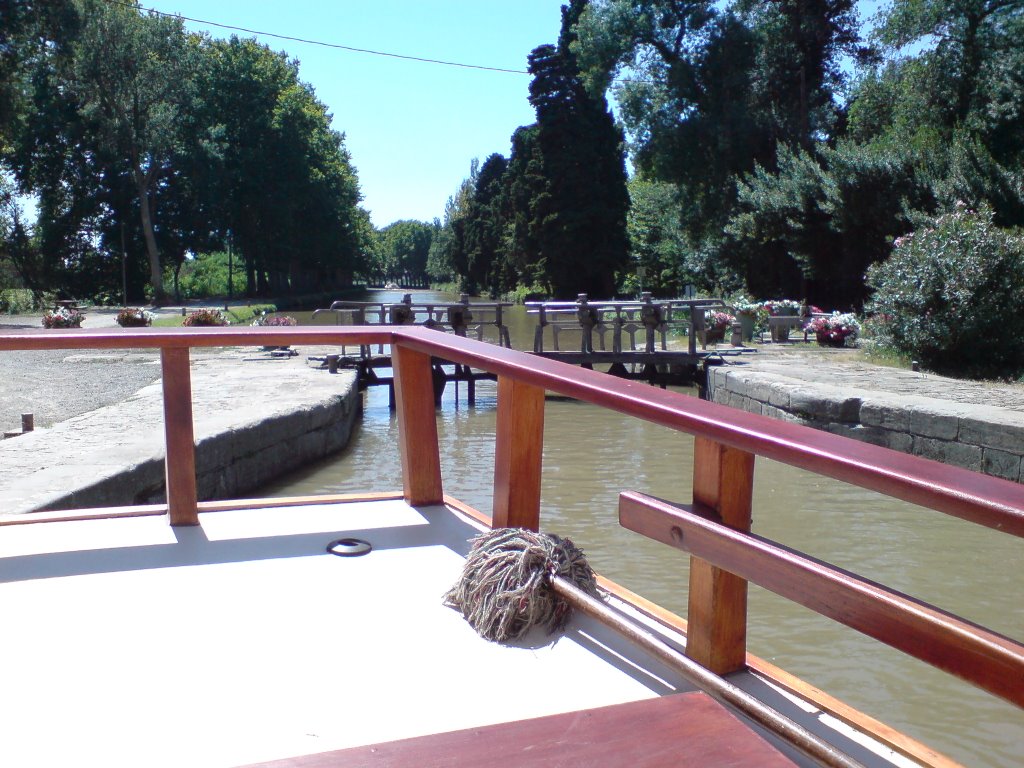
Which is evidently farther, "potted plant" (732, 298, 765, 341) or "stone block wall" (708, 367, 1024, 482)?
"potted plant" (732, 298, 765, 341)

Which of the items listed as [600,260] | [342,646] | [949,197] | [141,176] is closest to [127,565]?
[342,646]

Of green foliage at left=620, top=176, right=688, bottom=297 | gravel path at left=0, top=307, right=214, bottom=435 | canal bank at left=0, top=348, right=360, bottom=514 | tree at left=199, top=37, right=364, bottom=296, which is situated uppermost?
tree at left=199, top=37, right=364, bottom=296

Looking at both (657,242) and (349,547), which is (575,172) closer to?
(657,242)

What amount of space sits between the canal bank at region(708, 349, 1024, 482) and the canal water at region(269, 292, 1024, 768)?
107cm

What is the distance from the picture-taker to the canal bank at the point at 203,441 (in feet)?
18.4

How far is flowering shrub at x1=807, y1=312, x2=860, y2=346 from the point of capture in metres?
18.2

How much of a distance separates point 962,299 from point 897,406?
402 centimetres

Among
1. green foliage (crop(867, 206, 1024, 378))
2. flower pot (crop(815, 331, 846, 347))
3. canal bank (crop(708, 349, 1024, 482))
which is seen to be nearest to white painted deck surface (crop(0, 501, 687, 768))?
canal bank (crop(708, 349, 1024, 482))

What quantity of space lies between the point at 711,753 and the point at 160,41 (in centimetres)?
4252

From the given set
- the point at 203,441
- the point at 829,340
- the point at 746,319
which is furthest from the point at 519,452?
the point at 746,319

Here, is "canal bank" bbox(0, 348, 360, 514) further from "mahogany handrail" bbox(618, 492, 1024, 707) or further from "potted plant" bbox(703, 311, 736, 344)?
"potted plant" bbox(703, 311, 736, 344)

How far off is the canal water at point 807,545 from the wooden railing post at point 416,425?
6.79ft

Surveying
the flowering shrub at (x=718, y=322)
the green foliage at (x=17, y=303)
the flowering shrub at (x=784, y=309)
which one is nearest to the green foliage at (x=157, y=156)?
the green foliage at (x=17, y=303)

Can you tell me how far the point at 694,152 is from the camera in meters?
28.0
